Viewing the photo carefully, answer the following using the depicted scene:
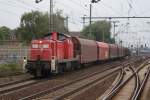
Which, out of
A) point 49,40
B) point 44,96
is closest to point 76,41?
point 49,40

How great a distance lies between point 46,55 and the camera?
1091 inches

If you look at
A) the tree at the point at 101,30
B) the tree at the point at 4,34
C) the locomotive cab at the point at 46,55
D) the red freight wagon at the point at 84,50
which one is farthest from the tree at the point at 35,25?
the locomotive cab at the point at 46,55

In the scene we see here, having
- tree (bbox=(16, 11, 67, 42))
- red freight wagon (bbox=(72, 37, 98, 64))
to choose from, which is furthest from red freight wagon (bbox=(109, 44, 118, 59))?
tree (bbox=(16, 11, 67, 42))

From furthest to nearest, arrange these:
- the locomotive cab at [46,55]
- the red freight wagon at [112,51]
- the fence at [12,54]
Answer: the red freight wagon at [112,51] → the fence at [12,54] → the locomotive cab at [46,55]

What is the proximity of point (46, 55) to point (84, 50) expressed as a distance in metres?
11.5

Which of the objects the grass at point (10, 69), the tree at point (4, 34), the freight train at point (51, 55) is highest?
the tree at point (4, 34)

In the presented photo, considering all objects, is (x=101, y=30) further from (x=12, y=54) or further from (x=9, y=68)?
(x=9, y=68)

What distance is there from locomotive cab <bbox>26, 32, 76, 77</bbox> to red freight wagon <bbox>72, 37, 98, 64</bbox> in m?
6.03

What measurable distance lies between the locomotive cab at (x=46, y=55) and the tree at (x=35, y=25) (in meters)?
61.8

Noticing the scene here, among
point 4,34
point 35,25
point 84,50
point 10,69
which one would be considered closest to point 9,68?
point 10,69

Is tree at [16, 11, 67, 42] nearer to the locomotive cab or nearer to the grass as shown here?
the grass

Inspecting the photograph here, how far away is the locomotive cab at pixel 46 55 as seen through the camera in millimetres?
26750

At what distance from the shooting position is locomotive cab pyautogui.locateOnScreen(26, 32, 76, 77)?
26.8m

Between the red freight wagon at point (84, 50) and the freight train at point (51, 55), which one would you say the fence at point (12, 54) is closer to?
the red freight wagon at point (84, 50)
